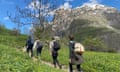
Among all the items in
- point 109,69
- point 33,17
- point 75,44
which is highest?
point 33,17

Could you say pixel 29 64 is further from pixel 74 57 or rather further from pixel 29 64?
pixel 74 57

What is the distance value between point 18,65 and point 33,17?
2560 cm

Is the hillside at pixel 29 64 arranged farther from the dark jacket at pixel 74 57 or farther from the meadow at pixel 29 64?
the dark jacket at pixel 74 57

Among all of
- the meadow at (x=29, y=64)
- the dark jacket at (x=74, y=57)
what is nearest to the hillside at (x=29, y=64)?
the meadow at (x=29, y=64)

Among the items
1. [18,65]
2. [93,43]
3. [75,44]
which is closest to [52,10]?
[75,44]

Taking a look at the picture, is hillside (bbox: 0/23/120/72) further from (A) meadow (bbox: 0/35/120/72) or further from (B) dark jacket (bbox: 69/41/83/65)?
(B) dark jacket (bbox: 69/41/83/65)

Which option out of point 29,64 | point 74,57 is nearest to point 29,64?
point 29,64

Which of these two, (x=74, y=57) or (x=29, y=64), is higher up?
(x=74, y=57)

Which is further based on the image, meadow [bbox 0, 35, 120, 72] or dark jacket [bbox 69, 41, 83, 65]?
dark jacket [bbox 69, 41, 83, 65]

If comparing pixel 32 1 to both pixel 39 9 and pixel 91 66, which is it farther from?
pixel 91 66

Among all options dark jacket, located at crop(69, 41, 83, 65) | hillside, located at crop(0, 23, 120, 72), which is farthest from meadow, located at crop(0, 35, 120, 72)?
dark jacket, located at crop(69, 41, 83, 65)

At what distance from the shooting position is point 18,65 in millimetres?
16156

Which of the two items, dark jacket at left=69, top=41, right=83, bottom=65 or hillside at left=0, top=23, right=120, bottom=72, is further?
dark jacket at left=69, top=41, right=83, bottom=65

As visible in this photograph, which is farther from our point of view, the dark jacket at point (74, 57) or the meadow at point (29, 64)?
the dark jacket at point (74, 57)
